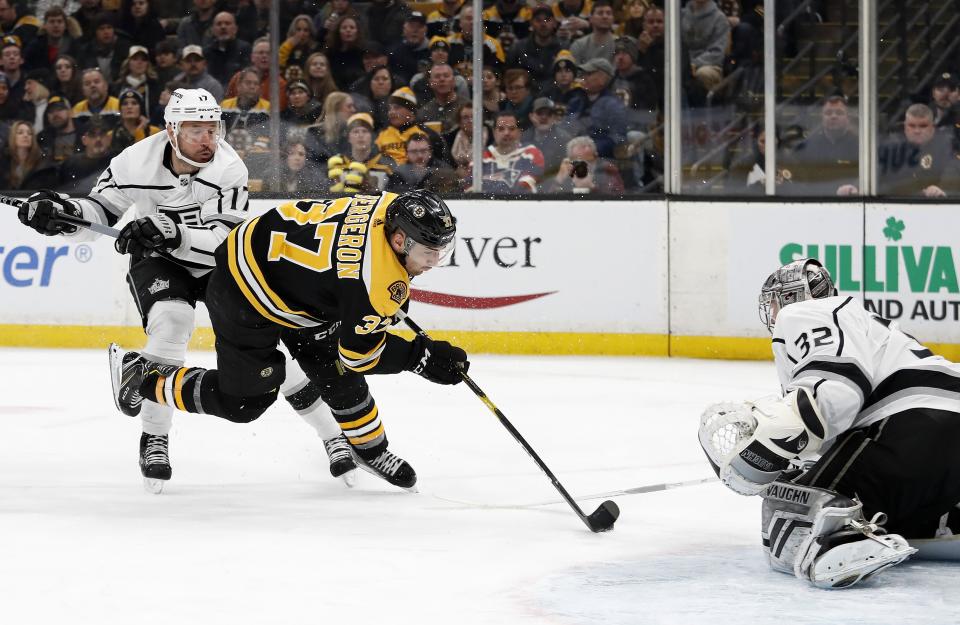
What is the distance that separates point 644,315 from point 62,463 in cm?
340

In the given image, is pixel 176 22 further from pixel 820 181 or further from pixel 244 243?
pixel 244 243

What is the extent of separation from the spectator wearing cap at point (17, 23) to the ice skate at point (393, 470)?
480 centimetres

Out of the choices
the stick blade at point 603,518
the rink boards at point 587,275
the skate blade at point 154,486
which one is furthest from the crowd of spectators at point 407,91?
the stick blade at point 603,518

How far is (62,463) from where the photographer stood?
15.1 feet

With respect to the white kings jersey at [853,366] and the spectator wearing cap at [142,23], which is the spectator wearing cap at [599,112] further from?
the white kings jersey at [853,366]

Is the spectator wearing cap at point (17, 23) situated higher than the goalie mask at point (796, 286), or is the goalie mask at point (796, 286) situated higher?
the spectator wearing cap at point (17, 23)

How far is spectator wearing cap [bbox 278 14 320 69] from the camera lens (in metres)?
7.71

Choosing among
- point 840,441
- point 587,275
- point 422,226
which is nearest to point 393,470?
point 422,226

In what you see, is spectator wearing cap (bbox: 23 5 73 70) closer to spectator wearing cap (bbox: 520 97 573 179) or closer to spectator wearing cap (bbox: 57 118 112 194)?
spectator wearing cap (bbox: 57 118 112 194)


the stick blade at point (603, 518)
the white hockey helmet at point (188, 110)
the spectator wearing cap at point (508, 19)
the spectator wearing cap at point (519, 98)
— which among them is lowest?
the stick blade at point (603, 518)

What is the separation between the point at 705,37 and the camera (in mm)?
7152

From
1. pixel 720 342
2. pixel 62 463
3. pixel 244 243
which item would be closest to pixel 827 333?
pixel 244 243

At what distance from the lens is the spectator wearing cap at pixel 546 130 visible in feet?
24.5

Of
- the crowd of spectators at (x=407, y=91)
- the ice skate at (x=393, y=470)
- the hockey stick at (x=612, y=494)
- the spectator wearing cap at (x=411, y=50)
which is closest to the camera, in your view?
the hockey stick at (x=612, y=494)
